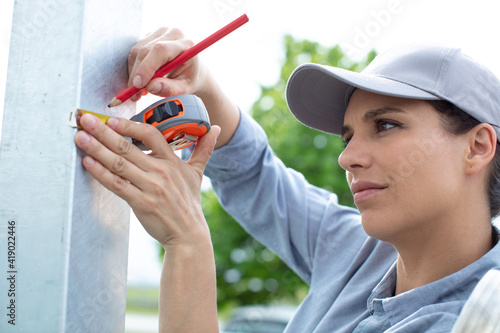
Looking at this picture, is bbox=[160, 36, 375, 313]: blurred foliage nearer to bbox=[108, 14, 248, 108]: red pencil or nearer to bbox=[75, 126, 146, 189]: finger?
bbox=[108, 14, 248, 108]: red pencil

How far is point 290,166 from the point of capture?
445 inches

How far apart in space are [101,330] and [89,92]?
1.74 feet

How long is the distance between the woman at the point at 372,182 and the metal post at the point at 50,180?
0.07 meters

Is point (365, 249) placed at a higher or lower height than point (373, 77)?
lower

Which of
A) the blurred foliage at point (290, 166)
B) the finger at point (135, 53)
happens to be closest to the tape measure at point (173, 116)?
the finger at point (135, 53)

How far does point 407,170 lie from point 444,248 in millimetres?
301

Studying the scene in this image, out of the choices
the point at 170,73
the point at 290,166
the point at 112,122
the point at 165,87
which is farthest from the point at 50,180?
the point at 290,166

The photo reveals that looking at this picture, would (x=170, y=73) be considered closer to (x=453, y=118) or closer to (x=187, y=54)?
(x=187, y=54)

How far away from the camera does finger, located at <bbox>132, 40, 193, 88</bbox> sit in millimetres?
1114

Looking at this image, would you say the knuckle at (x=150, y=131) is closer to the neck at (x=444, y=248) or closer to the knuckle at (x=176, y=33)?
the knuckle at (x=176, y=33)

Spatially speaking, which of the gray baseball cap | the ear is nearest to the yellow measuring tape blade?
the gray baseball cap

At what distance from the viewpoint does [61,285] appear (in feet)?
2.94

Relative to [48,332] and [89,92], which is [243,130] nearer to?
[89,92]

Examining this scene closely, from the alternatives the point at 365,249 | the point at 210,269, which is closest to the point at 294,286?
the point at 365,249
